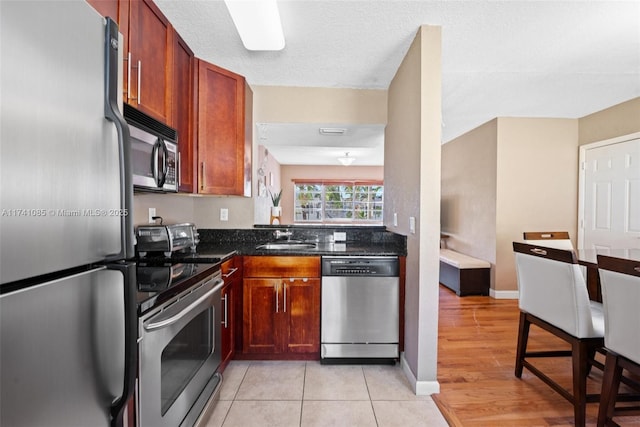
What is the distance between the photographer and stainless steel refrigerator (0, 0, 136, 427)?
54cm

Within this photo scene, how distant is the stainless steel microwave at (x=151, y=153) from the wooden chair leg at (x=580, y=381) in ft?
8.13

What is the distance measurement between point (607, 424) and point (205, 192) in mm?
2724

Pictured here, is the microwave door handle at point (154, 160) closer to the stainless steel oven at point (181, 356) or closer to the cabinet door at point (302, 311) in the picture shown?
the stainless steel oven at point (181, 356)

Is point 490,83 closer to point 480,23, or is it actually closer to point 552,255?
point 480,23

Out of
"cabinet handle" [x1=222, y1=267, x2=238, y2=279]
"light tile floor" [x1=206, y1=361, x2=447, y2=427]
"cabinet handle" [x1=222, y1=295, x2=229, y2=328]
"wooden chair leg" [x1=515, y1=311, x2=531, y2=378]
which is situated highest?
"cabinet handle" [x1=222, y1=267, x2=238, y2=279]

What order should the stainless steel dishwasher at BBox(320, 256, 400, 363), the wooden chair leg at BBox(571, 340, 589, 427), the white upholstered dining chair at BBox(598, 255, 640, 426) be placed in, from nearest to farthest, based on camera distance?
the white upholstered dining chair at BBox(598, 255, 640, 426)
the wooden chair leg at BBox(571, 340, 589, 427)
the stainless steel dishwasher at BBox(320, 256, 400, 363)

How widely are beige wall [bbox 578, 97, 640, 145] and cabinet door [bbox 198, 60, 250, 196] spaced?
4.04m

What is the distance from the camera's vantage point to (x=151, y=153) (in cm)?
156

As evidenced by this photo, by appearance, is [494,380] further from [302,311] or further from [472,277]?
[472,277]

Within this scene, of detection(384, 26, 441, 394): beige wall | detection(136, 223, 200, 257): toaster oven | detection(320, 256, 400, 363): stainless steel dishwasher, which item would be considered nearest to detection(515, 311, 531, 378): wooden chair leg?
detection(384, 26, 441, 394): beige wall

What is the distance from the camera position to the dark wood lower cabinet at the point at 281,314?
2225 mm

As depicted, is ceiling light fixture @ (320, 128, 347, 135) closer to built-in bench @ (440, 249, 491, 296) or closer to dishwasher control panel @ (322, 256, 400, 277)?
dishwasher control panel @ (322, 256, 400, 277)

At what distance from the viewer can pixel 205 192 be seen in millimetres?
2242

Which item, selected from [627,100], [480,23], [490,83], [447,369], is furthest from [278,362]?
[627,100]
